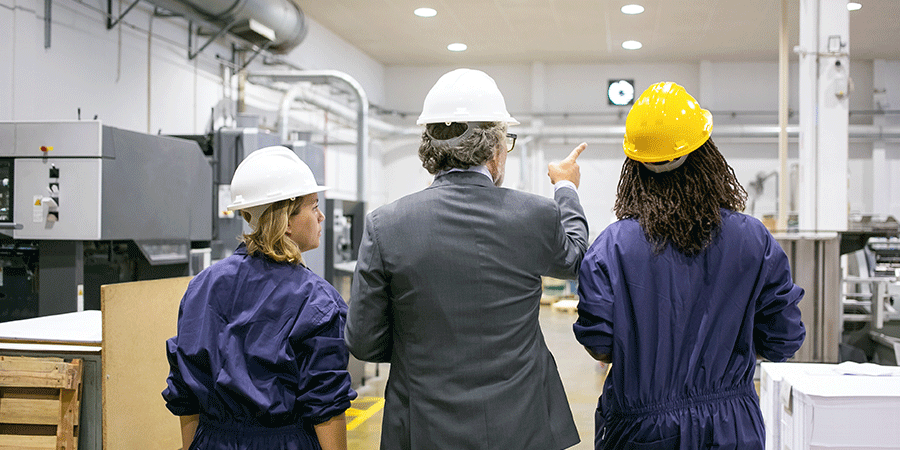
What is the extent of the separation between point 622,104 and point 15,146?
8.73 metres

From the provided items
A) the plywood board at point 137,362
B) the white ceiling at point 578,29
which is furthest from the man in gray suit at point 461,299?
the white ceiling at point 578,29

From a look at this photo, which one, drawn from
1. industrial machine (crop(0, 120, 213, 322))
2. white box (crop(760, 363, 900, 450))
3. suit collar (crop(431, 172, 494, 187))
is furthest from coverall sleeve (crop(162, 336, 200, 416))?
industrial machine (crop(0, 120, 213, 322))

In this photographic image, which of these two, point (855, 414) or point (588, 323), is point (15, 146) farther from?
point (855, 414)

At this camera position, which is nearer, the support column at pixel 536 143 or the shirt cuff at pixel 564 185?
the shirt cuff at pixel 564 185

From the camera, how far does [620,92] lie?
35.1 feet

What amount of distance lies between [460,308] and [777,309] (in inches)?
26.6

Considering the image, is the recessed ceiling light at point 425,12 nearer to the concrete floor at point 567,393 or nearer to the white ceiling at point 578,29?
the white ceiling at point 578,29

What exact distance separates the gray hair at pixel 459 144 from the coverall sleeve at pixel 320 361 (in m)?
0.41

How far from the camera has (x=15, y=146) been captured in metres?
3.66

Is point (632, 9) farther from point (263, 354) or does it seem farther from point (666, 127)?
point (263, 354)

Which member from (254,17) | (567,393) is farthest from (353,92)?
(567,393)

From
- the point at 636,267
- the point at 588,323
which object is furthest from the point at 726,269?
the point at 588,323

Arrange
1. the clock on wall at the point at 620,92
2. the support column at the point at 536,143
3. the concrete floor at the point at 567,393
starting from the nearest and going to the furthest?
the concrete floor at the point at 567,393
the clock on wall at the point at 620,92
the support column at the point at 536,143

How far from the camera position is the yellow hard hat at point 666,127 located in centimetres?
149
